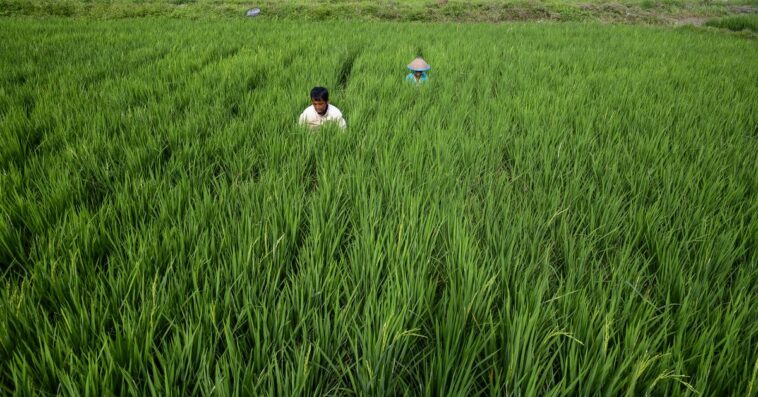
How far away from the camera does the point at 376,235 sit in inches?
43.9

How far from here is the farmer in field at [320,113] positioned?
2.10 meters

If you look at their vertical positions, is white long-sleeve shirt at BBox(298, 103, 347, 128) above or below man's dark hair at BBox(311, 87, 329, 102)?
below

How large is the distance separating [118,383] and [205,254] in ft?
1.09

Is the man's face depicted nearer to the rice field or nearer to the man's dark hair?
the man's dark hair

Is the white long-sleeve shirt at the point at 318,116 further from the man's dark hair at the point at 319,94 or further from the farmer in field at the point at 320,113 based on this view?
the man's dark hair at the point at 319,94

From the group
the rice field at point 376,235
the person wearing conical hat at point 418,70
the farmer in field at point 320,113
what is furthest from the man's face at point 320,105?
the person wearing conical hat at point 418,70

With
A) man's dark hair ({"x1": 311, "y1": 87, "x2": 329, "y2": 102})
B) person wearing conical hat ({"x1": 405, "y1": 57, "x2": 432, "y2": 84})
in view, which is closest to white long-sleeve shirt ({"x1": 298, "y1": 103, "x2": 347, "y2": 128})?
man's dark hair ({"x1": 311, "y1": 87, "x2": 329, "y2": 102})

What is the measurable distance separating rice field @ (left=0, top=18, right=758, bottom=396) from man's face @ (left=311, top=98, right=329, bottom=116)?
0.22 meters

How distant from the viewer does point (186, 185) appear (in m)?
1.32

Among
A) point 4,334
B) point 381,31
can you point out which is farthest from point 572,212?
point 381,31

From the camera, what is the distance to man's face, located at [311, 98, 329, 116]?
2.15 metres

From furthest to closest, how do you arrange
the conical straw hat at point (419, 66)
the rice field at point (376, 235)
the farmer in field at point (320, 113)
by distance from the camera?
1. the conical straw hat at point (419, 66)
2. the farmer in field at point (320, 113)
3. the rice field at point (376, 235)

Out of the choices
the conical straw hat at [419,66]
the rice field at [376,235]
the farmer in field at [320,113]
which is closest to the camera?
the rice field at [376,235]

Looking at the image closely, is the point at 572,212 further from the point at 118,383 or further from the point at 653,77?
the point at 653,77
